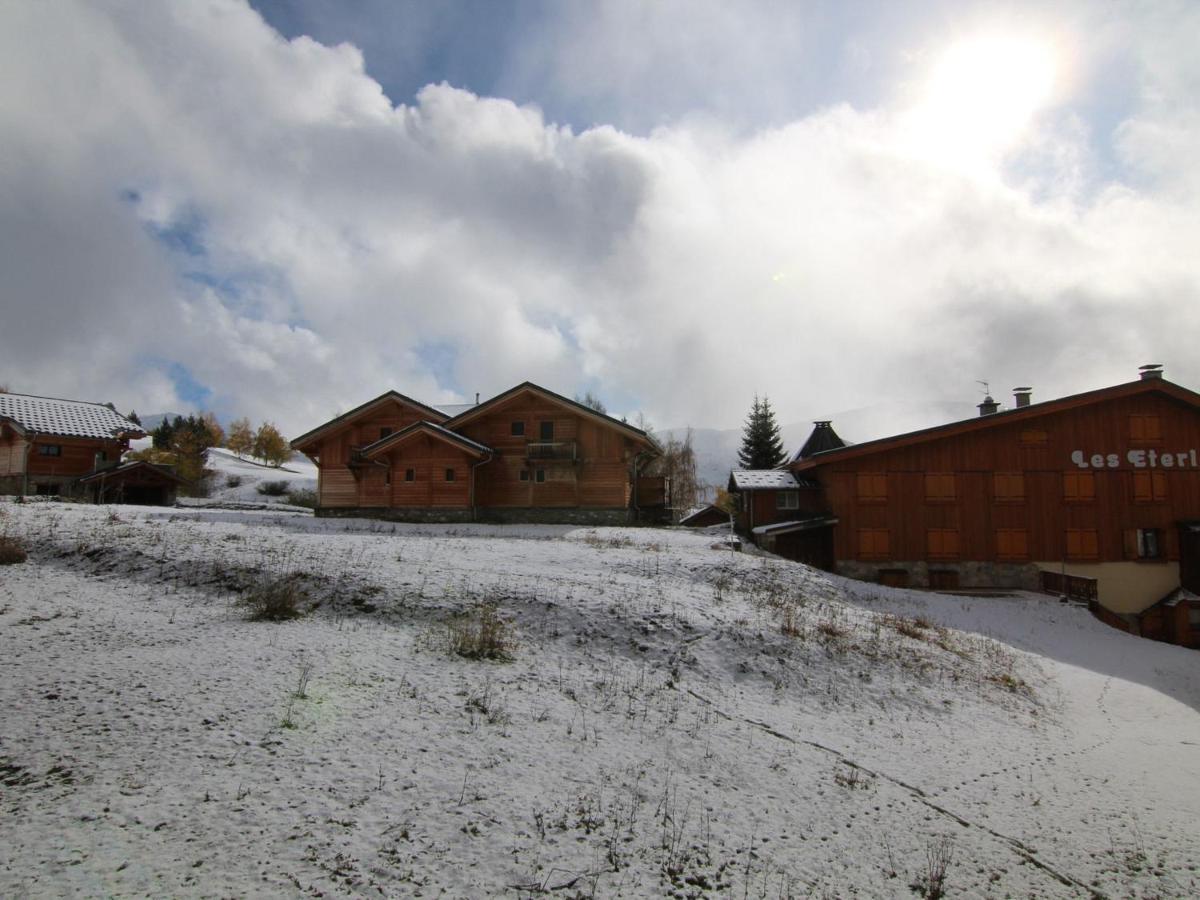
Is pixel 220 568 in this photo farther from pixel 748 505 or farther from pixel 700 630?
pixel 748 505

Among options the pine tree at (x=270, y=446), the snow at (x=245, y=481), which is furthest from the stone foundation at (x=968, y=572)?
the pine tree at (x=270, y=446)

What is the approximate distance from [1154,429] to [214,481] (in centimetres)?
7163

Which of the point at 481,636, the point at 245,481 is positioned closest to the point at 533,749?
the point at 481,636

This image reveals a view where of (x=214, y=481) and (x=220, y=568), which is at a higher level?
(x=214, y=481)

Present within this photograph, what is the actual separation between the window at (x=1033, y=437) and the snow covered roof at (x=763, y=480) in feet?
33.4

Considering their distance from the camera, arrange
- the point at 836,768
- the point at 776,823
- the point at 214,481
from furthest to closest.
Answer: the point at 214,481, the point at 836,768, the point at 776,823

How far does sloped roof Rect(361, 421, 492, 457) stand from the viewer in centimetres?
3061

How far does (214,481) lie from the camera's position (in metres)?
61.0

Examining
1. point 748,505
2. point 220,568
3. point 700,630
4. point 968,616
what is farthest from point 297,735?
point 748,505

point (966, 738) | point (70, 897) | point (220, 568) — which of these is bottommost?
point (966, 738)

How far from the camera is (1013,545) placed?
2780cm

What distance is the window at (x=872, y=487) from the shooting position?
2844 centimetres

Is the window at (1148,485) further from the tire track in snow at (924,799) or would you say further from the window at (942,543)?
the tire track in snow at (924,799)

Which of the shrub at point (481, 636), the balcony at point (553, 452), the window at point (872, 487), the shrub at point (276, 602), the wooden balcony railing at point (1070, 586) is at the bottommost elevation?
the wooden balcony railing at point (1070, 586)
